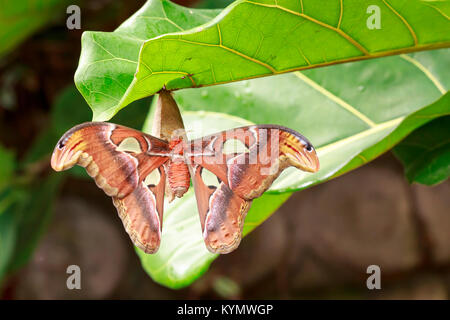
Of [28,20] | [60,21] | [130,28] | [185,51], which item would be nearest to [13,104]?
[60,21]

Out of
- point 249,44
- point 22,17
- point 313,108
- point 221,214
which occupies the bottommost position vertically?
point 221,214

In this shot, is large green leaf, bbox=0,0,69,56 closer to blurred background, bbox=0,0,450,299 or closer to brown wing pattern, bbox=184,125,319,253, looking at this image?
blurred background, bbox=0,0,450,299

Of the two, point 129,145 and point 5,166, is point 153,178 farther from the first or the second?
point 5,166

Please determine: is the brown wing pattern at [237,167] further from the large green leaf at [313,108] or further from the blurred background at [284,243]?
the blurred background at [284,243]

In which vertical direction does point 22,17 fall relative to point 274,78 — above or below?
above

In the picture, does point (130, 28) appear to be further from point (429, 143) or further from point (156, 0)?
point (429, 143)

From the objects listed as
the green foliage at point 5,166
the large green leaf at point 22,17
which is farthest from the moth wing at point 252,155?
the green foliage at point 5,166

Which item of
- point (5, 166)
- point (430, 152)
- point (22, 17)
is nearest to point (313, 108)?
point (430, 152)

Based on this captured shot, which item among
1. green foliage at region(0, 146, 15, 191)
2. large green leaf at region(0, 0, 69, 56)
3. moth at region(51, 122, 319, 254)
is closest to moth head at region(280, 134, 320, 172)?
moth at region(51, 122, 319, 254)
